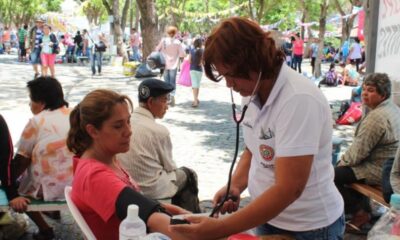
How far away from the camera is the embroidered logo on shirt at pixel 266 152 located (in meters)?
1.82

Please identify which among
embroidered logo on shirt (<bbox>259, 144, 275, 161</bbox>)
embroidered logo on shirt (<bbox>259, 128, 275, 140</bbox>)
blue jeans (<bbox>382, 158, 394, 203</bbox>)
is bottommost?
blue jeans (<bbox>382, 158, 394, 203</bbox>)

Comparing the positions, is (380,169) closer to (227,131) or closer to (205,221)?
(205,221)

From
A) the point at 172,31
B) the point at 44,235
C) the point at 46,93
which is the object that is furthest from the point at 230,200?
the point at 172,31

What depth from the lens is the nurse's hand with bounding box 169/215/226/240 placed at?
1645mm

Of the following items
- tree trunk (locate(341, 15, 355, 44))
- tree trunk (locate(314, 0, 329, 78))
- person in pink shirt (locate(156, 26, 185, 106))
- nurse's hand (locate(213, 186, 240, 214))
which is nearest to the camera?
nurse's hand (locate(213, 186, 240, 214))

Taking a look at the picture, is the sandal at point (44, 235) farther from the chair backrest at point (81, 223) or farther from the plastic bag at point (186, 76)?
the plastic bag at point (186, 76)

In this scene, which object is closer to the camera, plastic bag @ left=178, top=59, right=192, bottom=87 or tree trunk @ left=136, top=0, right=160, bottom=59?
plastic bag @ left=178, top=59, right=192, bottom=87

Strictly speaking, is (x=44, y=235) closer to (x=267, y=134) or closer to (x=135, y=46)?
(x=267, y=134)

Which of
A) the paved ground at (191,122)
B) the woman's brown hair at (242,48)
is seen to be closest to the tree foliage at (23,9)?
the paved ground at (191,122)

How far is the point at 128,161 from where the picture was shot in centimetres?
367

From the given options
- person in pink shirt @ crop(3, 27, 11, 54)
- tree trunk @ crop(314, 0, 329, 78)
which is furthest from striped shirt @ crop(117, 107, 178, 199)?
person in pink shirt @ crop(3, 27, 11, 54)

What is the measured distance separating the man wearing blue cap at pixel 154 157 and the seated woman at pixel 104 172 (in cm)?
124

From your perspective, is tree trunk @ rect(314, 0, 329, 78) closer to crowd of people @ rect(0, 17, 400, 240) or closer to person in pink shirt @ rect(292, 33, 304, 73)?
person in pink shirt @ rect(292, 33, 304, 73)

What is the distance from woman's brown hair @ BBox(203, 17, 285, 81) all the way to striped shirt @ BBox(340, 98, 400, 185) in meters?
2.69
